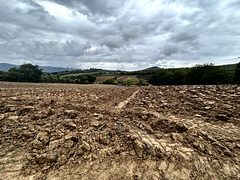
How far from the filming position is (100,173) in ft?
5.45

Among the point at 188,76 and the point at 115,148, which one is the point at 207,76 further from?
the point at 115,148

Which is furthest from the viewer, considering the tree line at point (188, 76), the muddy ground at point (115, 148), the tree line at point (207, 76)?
the tree line at point (188, 76)

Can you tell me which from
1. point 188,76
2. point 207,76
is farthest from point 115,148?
point 188,76

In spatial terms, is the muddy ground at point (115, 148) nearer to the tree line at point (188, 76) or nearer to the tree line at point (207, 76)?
the tree line at point (207, 76)

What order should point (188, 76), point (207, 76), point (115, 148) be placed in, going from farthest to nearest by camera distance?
1. point (188, 76)
2. point (207, 76)
3. point (115, 148)

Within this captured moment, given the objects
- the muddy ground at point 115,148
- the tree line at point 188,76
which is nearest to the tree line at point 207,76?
the tree line at point 188,76

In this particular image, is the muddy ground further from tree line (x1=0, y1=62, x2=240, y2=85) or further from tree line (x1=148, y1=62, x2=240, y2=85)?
tree line (x1=0, y1=62, x2=240, y2=85)

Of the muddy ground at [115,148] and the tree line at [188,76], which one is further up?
the tree line at [188,76]

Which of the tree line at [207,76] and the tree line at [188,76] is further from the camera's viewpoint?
the tree line at [188,76]

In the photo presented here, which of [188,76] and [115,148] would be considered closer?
[115,148]

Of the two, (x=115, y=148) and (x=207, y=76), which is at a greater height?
(x=207, y=76)

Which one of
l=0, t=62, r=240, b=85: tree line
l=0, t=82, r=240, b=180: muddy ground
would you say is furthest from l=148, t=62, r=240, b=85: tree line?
l=0, t=82, r=240, b=180: muddy ground

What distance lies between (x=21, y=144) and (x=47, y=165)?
35.5 inches

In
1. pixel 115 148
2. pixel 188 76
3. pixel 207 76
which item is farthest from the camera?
pixel 188 76
